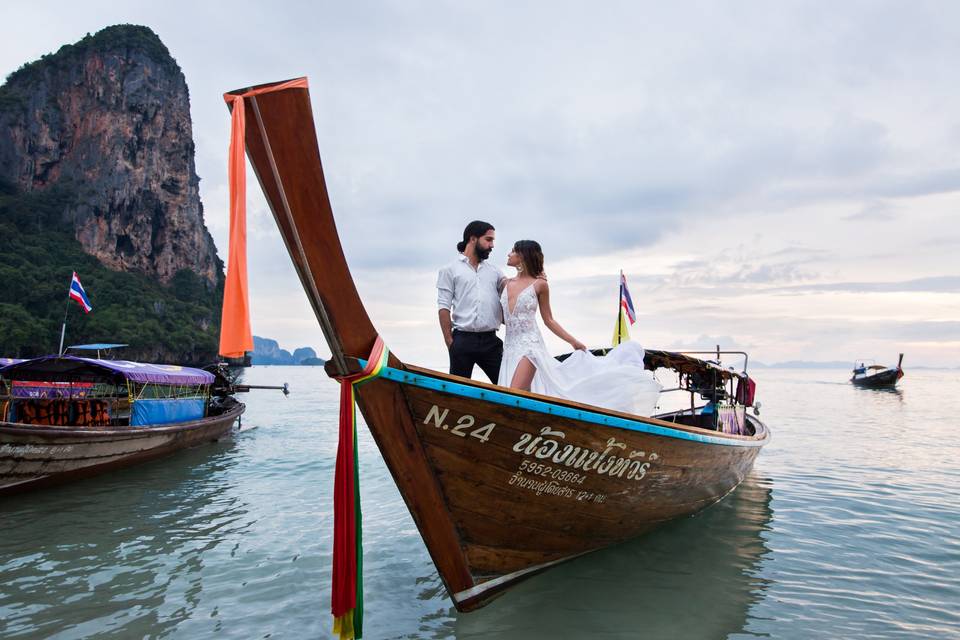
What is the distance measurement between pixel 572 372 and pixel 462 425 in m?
1.48

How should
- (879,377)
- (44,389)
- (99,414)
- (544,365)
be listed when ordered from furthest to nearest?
(879,377) < (44,389) < (99,414) < (544,365)

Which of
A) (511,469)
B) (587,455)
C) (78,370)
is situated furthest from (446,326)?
(78,370)

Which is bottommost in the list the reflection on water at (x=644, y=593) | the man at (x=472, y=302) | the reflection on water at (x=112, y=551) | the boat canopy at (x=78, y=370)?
the reflection on water at (x=112, y=551)

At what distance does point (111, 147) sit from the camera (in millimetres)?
70688

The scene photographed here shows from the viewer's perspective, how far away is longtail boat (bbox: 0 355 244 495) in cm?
775

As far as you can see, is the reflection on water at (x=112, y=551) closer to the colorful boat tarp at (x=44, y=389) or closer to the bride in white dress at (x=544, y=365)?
the colorful boat tarp at (x=44, y=389)

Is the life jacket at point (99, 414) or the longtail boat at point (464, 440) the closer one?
the longtail boat at point (464, 440)

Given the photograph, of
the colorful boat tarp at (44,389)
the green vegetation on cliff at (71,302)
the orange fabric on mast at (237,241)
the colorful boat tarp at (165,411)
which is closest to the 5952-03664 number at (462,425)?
the orange fabric on mast at (237,241)

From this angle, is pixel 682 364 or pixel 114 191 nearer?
pixel 682 364

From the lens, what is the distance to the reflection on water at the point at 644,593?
366 centimetres

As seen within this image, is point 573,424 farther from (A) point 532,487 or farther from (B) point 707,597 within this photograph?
(B) point 707,597

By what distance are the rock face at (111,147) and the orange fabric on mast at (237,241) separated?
81.1 metres

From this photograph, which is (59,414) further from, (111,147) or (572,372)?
(111,147)

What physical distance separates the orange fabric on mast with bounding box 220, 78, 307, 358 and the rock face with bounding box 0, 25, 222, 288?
8114 centimetres
